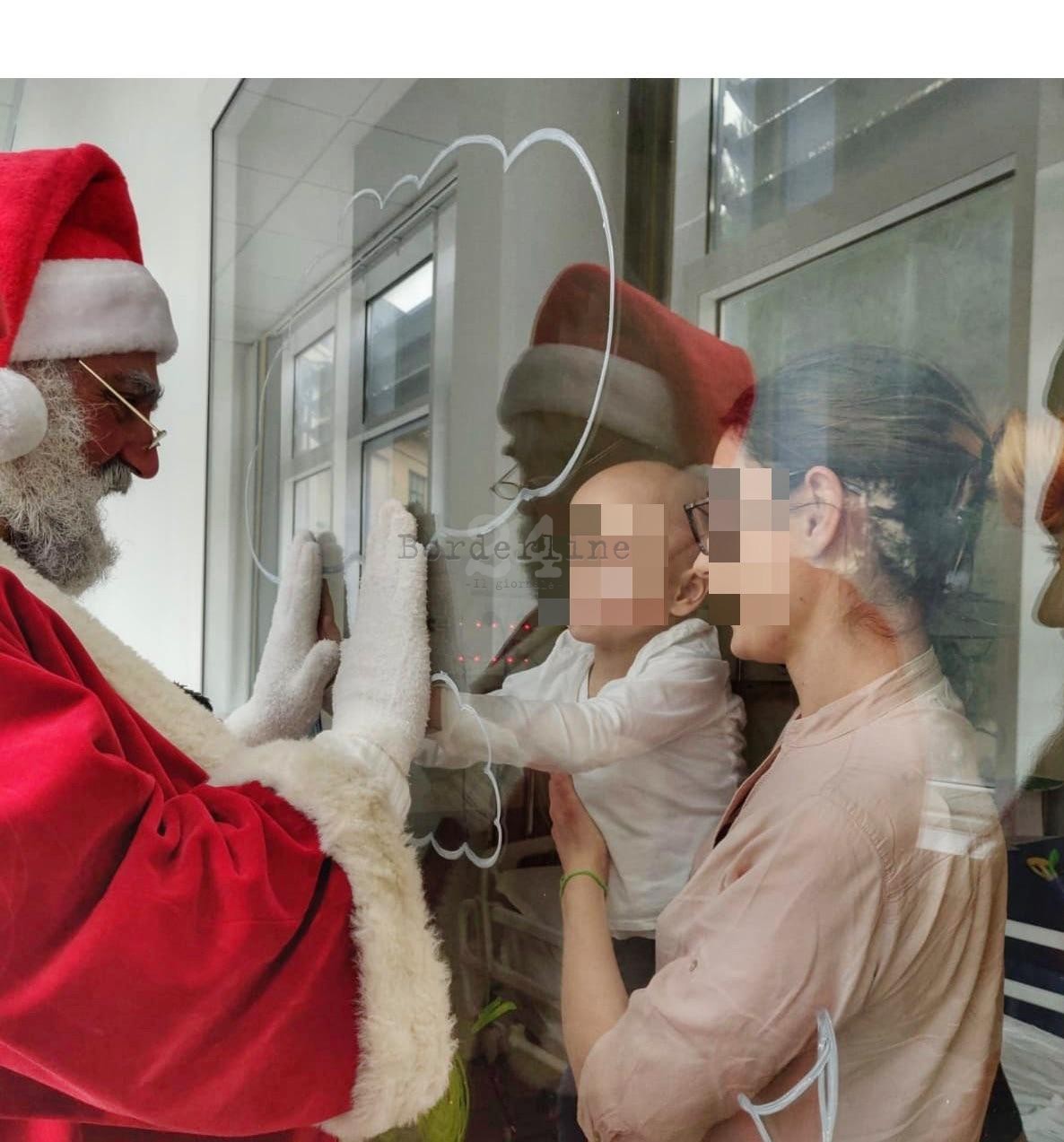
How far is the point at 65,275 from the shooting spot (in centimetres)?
102

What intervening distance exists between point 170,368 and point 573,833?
2.86 ft

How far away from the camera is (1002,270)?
1.89 feet

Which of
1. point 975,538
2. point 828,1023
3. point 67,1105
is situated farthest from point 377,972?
point 975,538

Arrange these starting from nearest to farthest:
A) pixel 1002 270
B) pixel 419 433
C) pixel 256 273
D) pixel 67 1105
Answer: pixel 1002 270, pixel 67 1105, pixel 419 433, pixel 256 273

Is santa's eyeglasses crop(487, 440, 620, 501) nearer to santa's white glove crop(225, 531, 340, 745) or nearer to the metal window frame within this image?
the metal window frame

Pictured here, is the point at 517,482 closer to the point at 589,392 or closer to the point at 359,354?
the point at 589,392

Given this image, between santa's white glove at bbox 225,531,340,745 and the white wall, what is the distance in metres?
0.17

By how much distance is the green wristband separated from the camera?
2.65ft

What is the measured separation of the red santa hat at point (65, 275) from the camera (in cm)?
96

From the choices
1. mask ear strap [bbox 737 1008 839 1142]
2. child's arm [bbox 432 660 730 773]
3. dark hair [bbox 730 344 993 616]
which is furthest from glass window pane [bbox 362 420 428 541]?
mask ear strap [bbox 737 1008 839 1142]

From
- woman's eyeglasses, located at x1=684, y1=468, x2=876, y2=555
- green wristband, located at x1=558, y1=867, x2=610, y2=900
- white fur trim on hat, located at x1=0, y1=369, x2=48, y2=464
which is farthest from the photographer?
white fur trim on hat, located at x1=0, y1=369, x2=48, y2=464

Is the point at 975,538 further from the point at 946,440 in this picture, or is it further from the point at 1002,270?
the point at 1002,270

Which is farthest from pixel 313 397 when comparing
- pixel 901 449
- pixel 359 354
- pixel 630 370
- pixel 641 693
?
pixel 901 449
